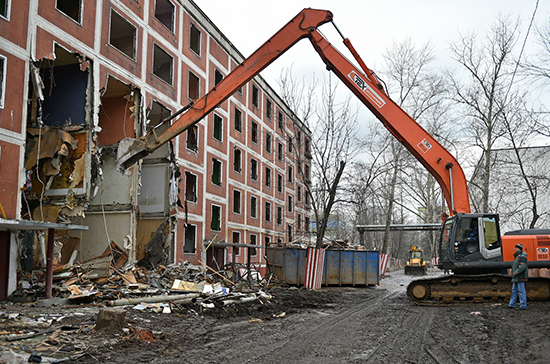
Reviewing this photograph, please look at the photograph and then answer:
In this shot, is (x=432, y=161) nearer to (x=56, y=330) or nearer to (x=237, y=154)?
(x=56, y=330)

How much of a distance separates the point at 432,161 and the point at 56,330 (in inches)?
401

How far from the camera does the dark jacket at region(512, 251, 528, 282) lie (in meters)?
11.8

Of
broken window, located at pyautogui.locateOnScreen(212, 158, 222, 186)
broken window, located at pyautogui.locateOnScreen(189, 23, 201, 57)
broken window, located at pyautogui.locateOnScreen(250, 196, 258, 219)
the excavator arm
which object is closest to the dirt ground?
the excavator arm

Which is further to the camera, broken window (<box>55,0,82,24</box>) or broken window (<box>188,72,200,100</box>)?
broken window (<box>188,72,200,100</box>)

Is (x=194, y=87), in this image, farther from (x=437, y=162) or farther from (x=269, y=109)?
(x=437, y=162)

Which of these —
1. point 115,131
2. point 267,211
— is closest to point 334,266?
point 115,131

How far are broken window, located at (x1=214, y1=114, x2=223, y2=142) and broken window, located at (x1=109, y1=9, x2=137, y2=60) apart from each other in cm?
841

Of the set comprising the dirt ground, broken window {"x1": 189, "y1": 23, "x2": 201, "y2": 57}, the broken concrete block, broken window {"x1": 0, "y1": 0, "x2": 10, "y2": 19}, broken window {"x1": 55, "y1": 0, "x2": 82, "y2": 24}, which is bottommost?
the dirt ground

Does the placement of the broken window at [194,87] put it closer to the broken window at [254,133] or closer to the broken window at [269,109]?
the broken window at [254,133]

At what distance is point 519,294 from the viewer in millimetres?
12055

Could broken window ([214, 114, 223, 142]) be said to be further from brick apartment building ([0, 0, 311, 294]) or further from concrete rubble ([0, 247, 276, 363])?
concrete rubble ([0, 247, 276, 363])

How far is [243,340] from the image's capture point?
27.1 feet

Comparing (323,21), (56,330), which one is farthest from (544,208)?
(56,330)

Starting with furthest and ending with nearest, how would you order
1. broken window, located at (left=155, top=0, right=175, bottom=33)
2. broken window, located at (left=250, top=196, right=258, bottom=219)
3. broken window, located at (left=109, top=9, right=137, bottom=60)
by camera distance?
broken window, located at (left=250, top=196, right=258, bottom=219), broken window, located at (left=155, top=0, right=175, bottom=33), broken window, located at (left=109, top=9, right=137, bottom=60)
